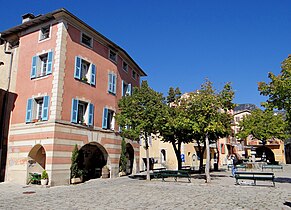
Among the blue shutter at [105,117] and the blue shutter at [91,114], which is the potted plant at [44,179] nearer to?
the blue shutter at [91,114]

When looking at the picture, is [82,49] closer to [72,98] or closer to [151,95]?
[72,98]

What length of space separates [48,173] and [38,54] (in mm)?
8359

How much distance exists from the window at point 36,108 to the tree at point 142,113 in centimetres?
499

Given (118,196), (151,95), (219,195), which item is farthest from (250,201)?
(151,95)

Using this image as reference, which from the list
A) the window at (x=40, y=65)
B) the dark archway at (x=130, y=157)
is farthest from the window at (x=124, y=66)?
the window at (x=40, y=65)

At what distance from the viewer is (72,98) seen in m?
17.8

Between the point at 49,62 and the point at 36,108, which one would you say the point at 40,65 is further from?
the point at 36,108

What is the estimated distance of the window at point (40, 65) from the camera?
1783 cm

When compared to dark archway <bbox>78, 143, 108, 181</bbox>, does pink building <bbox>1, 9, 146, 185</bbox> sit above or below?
above

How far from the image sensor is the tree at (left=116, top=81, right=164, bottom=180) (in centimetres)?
1750

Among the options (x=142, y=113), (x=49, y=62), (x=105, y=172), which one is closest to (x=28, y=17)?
(x=49, y=62)

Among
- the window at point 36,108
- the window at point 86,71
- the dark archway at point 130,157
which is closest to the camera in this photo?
the window at point 36,108

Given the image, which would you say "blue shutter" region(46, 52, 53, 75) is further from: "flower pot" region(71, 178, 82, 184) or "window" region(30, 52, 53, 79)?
"flower pot" region(71, 178, 82, 184)

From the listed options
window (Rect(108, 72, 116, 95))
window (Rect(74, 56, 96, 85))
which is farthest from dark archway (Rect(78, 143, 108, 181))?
window (Rect(74, 56, 96, 85))
